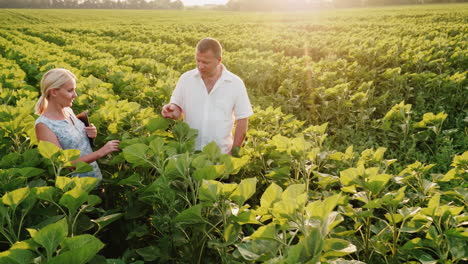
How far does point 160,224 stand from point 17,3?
96.3 m

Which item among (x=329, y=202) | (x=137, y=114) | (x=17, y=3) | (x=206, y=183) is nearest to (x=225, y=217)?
(x=206, y=183)

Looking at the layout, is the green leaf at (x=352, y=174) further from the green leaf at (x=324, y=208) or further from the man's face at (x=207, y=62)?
the man's face at (x=207, y=62)

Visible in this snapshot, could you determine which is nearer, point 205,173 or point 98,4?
point 205,173

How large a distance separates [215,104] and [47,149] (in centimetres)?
160

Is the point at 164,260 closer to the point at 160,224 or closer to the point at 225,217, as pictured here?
the point at 160,224

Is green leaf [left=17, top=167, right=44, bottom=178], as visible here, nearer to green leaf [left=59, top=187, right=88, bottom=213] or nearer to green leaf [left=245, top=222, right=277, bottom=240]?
green leaf [left=59, top=187, right=88, bottom=213]

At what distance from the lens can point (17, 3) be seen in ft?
266

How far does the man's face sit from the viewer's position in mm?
3235

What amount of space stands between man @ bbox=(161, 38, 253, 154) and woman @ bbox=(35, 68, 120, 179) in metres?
0.81

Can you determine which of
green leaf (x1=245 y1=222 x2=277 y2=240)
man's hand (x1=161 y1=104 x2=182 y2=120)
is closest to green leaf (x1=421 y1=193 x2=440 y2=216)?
green leaf (x1=245 y1=222 x2=277 y2=240)

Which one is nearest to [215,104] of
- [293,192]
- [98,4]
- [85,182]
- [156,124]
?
[156,124]

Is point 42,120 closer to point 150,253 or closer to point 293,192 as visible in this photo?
point 150,253

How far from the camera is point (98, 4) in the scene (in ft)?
313

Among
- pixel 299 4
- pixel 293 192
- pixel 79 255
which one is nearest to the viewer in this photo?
pixel 79 255
